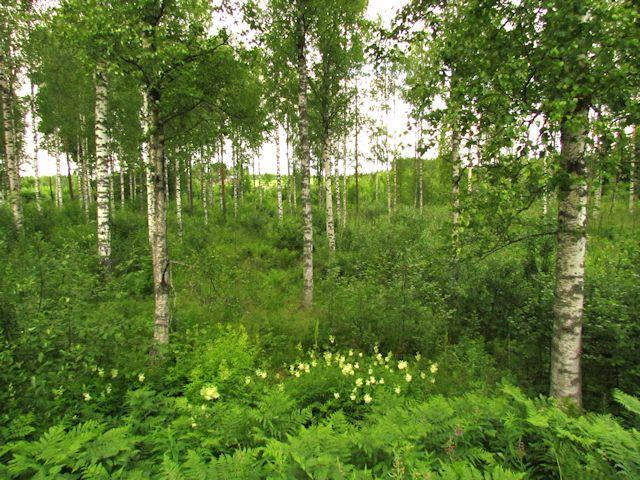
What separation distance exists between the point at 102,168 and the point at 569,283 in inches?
428

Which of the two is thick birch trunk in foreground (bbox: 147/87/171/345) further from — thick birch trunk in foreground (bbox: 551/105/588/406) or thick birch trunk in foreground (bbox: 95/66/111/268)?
thick birch trunk in foreground (bbox: 551/105/588/406)

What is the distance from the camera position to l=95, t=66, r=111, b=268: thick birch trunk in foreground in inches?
346

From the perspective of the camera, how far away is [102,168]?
9023 mm

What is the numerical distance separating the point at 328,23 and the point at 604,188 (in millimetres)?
10879

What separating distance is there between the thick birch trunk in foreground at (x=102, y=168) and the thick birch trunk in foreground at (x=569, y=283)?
10.0m

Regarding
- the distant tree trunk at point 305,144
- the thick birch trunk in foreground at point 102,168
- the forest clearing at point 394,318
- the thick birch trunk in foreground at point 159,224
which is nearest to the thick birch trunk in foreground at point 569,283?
the forest clearing at point 394,318

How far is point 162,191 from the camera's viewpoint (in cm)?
545

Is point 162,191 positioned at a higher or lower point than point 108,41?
lower

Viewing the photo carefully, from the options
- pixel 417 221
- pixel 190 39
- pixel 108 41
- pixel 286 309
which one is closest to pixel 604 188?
pixel 190 39

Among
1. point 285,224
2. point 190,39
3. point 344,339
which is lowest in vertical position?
point 344,339

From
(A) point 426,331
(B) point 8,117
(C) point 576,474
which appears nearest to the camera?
(C) point 576,474

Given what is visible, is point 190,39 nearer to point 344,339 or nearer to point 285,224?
point 344,339

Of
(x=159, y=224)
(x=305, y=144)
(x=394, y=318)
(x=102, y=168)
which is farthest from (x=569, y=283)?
(x=102, y=168)

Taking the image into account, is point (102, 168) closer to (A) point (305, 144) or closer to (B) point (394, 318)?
(A) point (305, 144)
